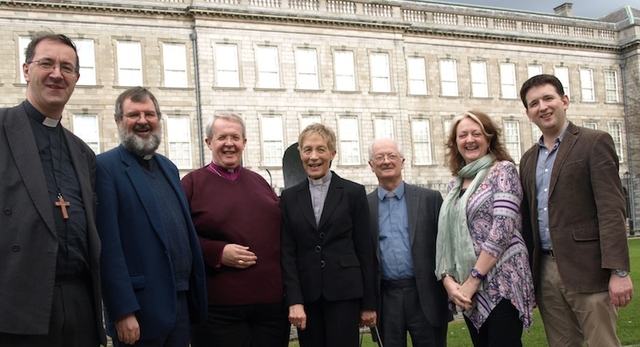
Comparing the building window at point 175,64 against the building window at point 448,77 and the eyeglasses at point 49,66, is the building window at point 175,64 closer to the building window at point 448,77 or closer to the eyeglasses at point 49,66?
the building window at point 448,77

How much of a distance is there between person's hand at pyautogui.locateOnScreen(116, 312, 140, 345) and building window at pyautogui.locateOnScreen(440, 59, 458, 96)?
3174 cm

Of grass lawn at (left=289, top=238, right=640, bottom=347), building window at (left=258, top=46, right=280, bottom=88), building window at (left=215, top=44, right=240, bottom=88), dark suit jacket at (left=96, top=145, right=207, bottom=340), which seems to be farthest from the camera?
building window at (left=258, top=46, right=280, bottom=88)

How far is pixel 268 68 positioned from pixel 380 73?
243 inches

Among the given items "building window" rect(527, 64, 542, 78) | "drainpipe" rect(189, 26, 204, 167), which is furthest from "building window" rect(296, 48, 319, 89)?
"building window" rect(527, 64, 542, 78)

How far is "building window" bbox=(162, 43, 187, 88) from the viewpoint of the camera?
28281 mm

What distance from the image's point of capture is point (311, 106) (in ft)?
101

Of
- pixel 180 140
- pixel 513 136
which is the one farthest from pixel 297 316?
pixel 513 136

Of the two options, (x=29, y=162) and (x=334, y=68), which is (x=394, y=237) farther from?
(x=334, y=68)

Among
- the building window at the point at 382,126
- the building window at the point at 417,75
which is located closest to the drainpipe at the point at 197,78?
the building window at the point at 382,126

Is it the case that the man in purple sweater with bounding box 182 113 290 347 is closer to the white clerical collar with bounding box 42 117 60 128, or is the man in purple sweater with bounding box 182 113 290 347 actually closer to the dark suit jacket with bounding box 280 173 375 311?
the dark suit jacket with bounding box 280 173 375 311

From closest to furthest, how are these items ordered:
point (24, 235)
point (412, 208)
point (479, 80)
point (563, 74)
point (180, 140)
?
1. point (24, 235)
2. point (412, 208)
3. point (180, 140)
4. point (479, 80)
5. point (563, 74)

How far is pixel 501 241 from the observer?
4.23 metres

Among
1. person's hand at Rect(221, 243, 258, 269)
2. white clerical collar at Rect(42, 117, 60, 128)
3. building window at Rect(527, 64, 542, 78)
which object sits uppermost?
building window at Rect(527, 64, 542, 78)

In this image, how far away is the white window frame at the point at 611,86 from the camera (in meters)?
38.7
